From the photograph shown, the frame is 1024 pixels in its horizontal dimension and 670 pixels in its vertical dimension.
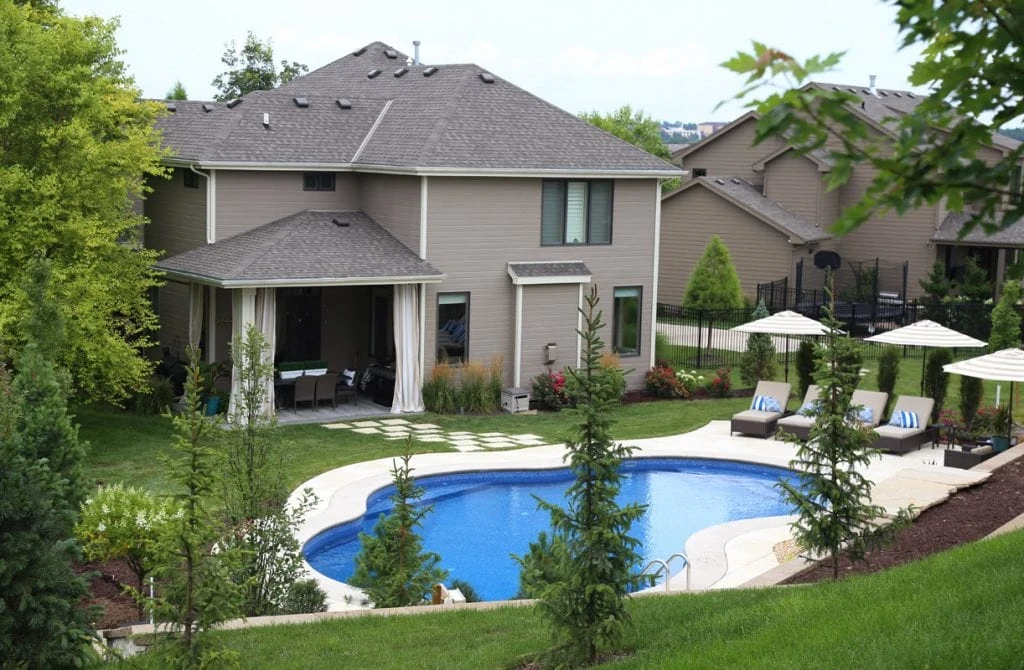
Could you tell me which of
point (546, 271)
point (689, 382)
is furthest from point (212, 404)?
point (689, 382)

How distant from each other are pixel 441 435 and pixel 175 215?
762 cm

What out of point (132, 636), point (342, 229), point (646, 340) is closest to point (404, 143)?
point (342, 229)

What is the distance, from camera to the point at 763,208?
4053cm

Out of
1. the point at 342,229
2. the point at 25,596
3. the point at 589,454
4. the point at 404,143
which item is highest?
the point at 404,143

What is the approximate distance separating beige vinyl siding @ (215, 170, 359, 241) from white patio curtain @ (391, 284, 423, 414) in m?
3.05

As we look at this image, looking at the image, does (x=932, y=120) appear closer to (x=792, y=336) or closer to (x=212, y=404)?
(x=212, y=404)

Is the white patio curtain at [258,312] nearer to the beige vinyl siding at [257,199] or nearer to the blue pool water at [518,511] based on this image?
the beige vinyl siding at [257,199]

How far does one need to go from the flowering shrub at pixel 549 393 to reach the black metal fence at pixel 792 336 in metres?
5.82

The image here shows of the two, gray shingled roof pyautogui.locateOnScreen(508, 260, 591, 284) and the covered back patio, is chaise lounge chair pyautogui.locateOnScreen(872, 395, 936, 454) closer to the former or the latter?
gray shingled roof pyautogui.locateOnScreen(508, 260, 591, 284)

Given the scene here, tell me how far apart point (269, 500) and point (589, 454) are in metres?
4.78

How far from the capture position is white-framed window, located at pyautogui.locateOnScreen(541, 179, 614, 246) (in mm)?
26172

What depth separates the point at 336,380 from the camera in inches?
962

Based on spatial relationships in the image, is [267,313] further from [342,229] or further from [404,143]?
[404,143]

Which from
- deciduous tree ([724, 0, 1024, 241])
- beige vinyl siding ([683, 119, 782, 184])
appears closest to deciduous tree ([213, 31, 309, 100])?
beige vinyl siding ([683, 119, 782, 184])
